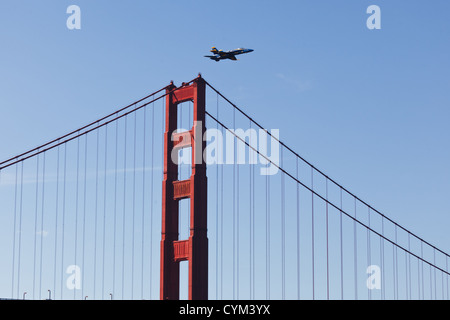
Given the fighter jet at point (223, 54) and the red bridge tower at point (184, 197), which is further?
the fighter jet at point (223, 54)

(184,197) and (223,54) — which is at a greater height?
(223,54)

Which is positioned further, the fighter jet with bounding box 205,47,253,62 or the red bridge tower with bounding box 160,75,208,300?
the fighter jet with bounding box 205,47,253,62

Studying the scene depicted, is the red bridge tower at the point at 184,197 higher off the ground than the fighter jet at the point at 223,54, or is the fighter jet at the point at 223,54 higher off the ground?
the fighter jet at the point at 223,54

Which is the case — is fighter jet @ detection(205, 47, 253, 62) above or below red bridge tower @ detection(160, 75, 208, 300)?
above

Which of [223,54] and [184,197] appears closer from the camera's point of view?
[184,197]
